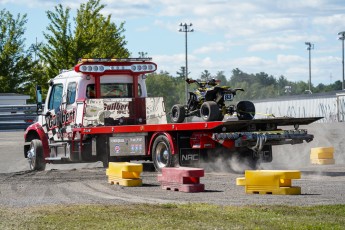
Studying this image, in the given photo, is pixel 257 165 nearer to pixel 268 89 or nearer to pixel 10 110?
pixel 10 110

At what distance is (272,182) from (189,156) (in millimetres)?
5590

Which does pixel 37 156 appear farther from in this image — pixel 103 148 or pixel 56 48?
pixel 56 48

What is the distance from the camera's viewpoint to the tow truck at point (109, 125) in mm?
21438

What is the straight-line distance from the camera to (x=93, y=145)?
77.2 ft

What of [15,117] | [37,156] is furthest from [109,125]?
[15,117]

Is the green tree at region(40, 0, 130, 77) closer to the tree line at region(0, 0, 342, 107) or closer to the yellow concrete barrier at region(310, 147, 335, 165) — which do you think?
the tree line at region(0, 0, 342, 107)

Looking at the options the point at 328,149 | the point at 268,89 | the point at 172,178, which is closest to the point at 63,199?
the point at 172,178

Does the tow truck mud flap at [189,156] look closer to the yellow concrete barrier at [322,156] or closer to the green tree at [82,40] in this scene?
the yellow concrete barrier at [322,156]

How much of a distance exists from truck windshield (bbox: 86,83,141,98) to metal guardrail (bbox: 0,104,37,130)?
32.7m

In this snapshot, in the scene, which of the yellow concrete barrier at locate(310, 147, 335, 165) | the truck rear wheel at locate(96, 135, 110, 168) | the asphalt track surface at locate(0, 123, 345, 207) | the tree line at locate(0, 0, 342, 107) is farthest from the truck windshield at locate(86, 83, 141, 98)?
the tree line at locate(0, 0, 342, 107)

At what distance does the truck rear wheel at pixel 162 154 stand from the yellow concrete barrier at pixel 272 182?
5211mm

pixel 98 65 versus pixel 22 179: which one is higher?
pixel 98 65

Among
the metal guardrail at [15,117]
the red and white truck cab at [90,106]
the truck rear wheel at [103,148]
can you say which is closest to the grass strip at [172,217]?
the truck rear wheel at [103,148]

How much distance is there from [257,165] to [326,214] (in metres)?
9.52
